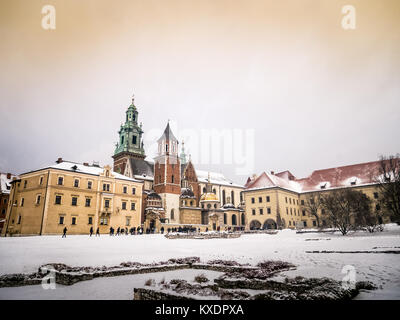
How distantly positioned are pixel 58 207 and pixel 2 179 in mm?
27591

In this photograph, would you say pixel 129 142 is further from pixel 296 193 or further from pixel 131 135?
pixel 296 193

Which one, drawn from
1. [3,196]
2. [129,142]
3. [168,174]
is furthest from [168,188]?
[3,196]

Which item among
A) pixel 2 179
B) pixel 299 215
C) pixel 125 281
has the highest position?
pixel 2 179

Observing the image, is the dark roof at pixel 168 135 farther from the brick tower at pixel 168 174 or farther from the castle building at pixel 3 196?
the castle building at pixel 3 196

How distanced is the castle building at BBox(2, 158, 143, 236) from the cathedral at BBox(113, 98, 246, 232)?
9252 millimetres

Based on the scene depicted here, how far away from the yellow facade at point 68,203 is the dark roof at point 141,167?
17.6 m

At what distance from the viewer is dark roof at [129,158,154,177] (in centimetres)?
6850

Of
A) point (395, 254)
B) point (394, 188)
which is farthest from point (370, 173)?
point (395, 254)

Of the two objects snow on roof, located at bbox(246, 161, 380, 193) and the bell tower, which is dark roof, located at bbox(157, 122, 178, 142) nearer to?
the bell tower

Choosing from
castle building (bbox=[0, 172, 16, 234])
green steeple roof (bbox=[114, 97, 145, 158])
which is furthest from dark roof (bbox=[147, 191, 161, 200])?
castle building (bbox=[0, 172, 16, 234])

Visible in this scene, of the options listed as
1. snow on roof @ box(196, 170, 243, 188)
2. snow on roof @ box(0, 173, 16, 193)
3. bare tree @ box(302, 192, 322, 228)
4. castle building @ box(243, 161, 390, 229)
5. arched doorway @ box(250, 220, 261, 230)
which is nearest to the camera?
bare tree @ box(302, 192, 322, 228)

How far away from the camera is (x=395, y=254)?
40.4 ft
